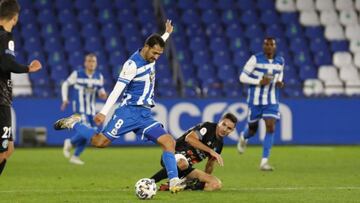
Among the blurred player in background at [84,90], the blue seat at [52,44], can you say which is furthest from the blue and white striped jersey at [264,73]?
the blue seat at [52,44]

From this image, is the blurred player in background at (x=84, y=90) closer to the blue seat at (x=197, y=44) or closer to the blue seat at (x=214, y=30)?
the blue seat at (x=197, y=44)

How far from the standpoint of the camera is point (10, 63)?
380 inches

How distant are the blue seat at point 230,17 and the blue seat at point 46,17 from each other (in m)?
5.02

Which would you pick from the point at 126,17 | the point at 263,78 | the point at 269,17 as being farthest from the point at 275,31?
the point at 263,78

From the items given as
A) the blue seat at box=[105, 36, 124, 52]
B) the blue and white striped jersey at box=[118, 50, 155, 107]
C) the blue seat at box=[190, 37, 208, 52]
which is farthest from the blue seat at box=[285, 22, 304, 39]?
the blue and white striped jersey at box=[118, 50, 155, 107]

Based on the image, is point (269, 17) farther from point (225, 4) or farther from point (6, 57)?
point (6, 57)

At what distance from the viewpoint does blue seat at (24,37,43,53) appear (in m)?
25.6

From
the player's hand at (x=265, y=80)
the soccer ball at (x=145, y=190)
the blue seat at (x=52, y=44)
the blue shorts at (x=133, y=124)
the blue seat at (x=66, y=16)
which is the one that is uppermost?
the blue seat at (x=66, y=16)

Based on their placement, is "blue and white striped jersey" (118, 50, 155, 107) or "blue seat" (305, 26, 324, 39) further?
"blue seat" (305, 26, 324, 39)

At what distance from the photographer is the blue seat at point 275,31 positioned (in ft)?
90.0

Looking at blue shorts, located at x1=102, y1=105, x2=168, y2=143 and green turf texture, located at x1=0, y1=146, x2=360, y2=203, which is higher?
blue shorts, located at x1=102, y1=105, x2=168, y2=143

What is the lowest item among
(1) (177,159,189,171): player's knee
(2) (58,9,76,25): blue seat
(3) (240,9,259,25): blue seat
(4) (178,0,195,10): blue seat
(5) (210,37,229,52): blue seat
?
(1) (177,159,189,171): player's knee

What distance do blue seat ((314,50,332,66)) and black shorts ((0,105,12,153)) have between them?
18034mm

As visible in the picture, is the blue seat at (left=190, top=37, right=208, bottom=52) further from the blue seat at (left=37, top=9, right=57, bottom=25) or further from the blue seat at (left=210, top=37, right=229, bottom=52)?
the blue seat at (left=37, top=9, right=57, bottom=25)
